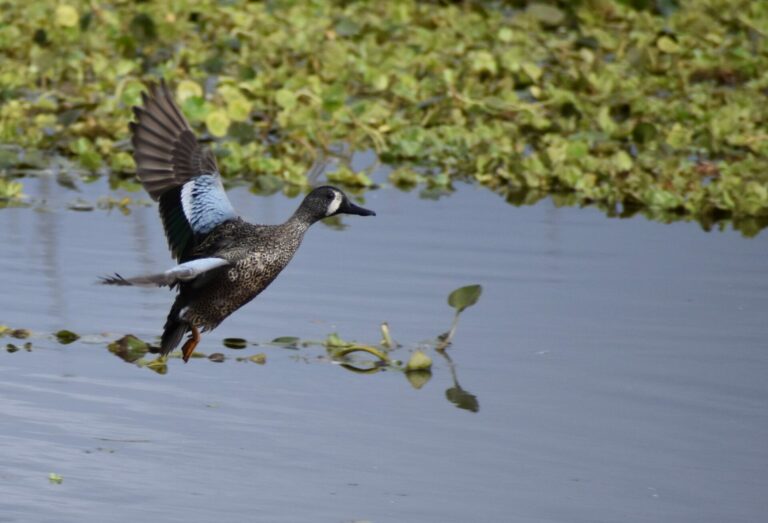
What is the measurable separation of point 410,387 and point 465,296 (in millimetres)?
598

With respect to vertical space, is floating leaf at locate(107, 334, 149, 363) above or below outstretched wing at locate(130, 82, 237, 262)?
below

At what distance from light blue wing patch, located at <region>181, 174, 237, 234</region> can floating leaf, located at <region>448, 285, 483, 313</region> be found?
3.24 ft

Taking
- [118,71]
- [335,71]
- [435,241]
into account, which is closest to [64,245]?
[435,241]

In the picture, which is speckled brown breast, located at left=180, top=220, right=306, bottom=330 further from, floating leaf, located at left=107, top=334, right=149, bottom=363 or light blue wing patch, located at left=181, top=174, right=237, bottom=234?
floating leaf, located at left=107, top=334, right=149, bottom=363

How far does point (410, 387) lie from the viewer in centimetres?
681

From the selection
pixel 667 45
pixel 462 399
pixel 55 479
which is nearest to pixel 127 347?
pixel 462 399

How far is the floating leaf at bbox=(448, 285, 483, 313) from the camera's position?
23.6 ft

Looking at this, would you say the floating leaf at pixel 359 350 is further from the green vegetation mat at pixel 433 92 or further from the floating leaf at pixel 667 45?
the floating leaf at pixel 667 45

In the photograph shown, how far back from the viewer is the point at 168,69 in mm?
12375

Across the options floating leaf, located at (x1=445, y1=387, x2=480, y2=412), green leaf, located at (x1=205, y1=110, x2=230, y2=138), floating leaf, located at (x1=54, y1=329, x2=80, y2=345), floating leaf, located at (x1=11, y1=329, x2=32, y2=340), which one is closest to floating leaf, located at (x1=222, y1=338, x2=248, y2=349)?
floating leaf, located at (x1=54, y1=329, x2=80, y2=345)

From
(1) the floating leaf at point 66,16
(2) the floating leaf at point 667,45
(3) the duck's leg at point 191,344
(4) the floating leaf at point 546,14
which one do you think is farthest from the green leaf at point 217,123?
(4) the floating leaf at point 546,14

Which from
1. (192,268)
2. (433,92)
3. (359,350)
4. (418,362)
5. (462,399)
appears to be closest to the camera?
(192,268)

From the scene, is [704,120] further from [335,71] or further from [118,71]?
[118,71]

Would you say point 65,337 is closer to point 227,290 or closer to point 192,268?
point 227,290
